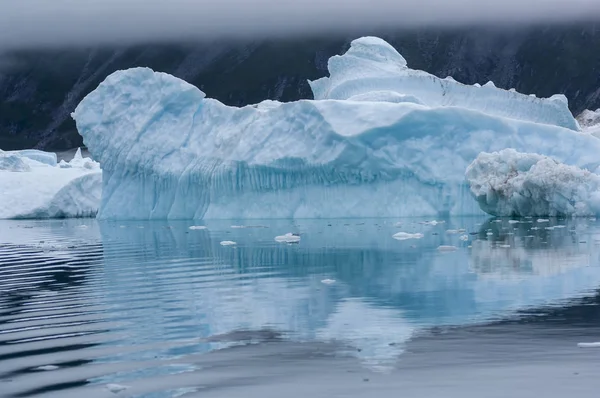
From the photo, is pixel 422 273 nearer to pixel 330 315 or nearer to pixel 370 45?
pixel 330 315

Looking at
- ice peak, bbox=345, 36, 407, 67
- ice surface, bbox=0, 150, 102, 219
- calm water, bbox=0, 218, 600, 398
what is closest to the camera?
calm water, bbox=0, 218, 600, 398

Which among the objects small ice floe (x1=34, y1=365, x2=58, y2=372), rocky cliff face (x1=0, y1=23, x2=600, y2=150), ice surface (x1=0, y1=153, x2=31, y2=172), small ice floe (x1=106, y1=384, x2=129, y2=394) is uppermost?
rocky cliff face (x1=0, y1=23, x2=600, y2=150)

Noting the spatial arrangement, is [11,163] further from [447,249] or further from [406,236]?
[447,249]

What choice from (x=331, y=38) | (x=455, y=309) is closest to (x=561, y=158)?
(x=455, y=309)

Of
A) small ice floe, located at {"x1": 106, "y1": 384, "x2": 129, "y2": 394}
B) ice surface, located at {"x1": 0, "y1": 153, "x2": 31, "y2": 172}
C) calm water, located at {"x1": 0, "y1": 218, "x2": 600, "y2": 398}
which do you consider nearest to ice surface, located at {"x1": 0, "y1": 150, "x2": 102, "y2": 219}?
ice surface, located at {"x1": 0, "y1": 153, "x2": 31, "y2": 172}

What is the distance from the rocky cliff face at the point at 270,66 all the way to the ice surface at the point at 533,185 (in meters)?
66.8

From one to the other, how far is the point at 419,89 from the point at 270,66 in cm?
7250

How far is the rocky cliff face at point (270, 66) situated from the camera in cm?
8662

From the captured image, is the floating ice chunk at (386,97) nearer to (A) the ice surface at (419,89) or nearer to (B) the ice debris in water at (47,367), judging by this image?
(A) the ice surface at (419,89)

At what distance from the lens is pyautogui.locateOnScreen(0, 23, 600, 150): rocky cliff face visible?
86625 millimetres

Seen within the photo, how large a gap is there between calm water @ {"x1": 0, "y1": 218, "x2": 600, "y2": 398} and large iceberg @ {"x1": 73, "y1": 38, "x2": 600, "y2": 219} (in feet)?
27.2

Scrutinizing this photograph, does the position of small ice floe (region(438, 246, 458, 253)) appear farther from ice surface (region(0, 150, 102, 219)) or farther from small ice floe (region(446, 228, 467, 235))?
ice surface (region(0, 150, 102, 219))

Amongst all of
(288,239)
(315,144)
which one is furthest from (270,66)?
(288,239)

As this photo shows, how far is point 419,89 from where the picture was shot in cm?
2405
